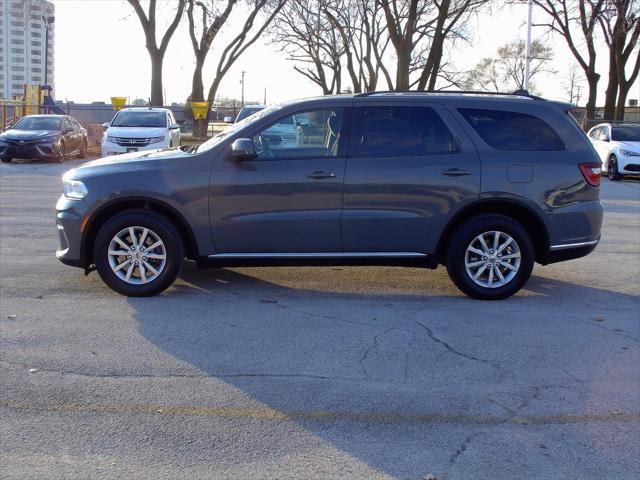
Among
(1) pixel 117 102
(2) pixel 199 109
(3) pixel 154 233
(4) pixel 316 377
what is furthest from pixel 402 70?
(4) pixel 316 377

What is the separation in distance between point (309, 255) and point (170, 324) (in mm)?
1472

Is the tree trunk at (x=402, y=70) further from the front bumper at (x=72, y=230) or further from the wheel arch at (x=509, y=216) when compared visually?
the front bumper at (x=72, y=230)

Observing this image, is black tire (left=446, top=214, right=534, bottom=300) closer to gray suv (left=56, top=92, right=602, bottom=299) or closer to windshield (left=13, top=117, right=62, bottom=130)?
gray suv (left=56, top=92, right=602, bottom=299)

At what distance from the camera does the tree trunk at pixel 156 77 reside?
1366 inches

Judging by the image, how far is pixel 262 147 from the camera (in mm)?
6801

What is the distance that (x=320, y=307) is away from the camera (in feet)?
21.7

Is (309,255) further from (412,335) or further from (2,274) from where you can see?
(2,274)

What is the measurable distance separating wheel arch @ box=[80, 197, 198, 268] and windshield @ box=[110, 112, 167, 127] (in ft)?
48.9

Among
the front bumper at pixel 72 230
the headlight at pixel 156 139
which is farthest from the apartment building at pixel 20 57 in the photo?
the front bumper at pixel 72 230

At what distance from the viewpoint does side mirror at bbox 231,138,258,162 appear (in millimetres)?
6547

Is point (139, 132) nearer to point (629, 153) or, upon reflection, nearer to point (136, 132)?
point (136, 132)

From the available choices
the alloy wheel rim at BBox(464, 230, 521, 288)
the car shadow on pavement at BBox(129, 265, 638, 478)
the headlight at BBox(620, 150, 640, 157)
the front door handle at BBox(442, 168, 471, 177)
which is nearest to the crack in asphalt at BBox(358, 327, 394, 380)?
the car shadow on pavement at BBox(129, 265, 638, 478)

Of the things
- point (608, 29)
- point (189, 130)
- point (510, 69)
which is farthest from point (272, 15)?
point (510, 69)

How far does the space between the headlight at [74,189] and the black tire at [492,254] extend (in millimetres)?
3390
